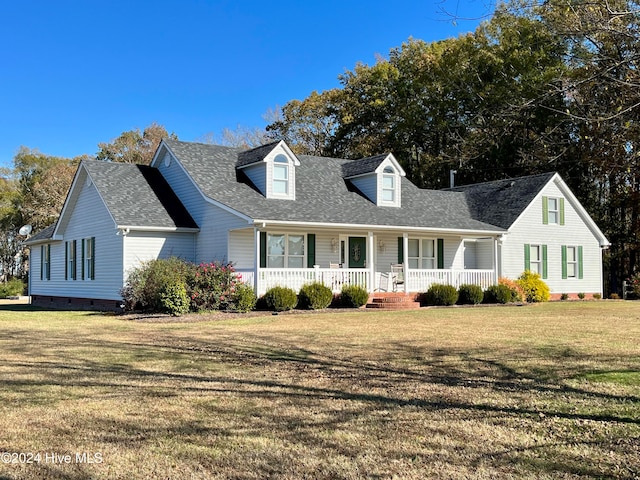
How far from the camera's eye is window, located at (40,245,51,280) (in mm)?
29516

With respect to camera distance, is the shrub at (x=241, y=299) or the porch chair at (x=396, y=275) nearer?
the shrub at (x=241, y=299)

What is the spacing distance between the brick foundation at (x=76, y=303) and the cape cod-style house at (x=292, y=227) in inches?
3.8

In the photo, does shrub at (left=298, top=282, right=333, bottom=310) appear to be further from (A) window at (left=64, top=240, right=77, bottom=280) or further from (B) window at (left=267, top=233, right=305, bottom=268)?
(A) window at (left=64, top=240, right=77, bottom=280)

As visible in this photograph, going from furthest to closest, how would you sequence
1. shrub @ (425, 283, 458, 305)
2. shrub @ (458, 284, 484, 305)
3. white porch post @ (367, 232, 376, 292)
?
shrub @ (458, 284, 484, 305), shrub @ (425, 283, 458, 305), white porch post @ (367, 232, 376, 292)

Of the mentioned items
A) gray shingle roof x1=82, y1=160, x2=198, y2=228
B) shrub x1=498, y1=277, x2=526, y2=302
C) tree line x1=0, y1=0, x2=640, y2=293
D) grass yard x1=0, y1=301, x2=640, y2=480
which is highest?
tree line x1=0, y1=0, x2=640, y2=293

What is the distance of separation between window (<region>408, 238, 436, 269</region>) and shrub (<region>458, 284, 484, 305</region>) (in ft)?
10.3

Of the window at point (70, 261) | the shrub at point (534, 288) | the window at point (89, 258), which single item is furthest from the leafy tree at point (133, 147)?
the shrub at point (534, 288)

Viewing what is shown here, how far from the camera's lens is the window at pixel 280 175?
24.8 meters

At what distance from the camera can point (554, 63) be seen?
35.2m

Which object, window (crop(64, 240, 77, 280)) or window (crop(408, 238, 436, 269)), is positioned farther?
window (crop(408, 238, 436, 269))

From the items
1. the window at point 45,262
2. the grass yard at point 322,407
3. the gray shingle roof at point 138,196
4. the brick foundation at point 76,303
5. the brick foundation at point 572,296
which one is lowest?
the grass yard at point 322,407

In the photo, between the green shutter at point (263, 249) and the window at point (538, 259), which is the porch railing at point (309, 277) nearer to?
the green shutter at point (263, 249)

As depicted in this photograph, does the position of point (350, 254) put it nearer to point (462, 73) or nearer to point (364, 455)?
point (462, 73)

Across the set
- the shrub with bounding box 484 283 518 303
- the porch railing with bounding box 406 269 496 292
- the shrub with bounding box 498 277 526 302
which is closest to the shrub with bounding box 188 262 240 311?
the porch railing with bounding box 406 269 496 292
